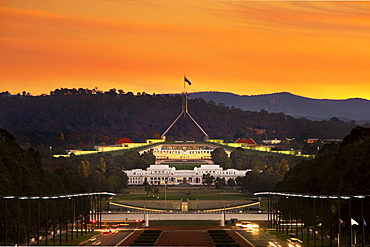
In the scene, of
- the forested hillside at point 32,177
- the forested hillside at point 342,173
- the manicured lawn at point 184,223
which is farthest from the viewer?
the manicured lawn at point 184,223

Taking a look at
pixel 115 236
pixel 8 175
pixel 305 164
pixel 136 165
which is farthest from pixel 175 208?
pixel 136 165

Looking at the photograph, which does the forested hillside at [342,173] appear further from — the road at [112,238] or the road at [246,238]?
the road at [112,238]

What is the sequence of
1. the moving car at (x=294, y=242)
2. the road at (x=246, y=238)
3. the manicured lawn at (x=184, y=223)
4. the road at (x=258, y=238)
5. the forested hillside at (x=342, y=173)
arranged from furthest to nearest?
the manicured lawn at (x=184, y=223)
the road at (x=258, y=238)
the road at (x=246, y=238)
the moving car at (x=294, y=242)
the forested hillside at (x=342, y=173)

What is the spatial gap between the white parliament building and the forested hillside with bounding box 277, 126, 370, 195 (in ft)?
188

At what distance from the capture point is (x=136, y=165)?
16675cm

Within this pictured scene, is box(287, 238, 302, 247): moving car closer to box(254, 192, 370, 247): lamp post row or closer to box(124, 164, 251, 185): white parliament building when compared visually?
box(254, 192, 370, 247): lamp post row

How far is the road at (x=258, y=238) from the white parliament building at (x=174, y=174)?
7154cm

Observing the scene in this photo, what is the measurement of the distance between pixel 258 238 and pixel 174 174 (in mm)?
85374

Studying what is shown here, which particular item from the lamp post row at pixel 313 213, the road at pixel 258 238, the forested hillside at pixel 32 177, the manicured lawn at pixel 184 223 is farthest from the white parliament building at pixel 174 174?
the road at pixel 258 238

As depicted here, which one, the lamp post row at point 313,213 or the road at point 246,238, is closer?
the lamp post row at point 313,213

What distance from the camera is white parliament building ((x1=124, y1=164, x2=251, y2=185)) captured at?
155m

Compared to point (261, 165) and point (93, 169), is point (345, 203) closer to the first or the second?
point (93, 169)

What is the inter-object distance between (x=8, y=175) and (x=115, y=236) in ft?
31.6

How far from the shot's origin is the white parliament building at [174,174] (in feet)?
508
